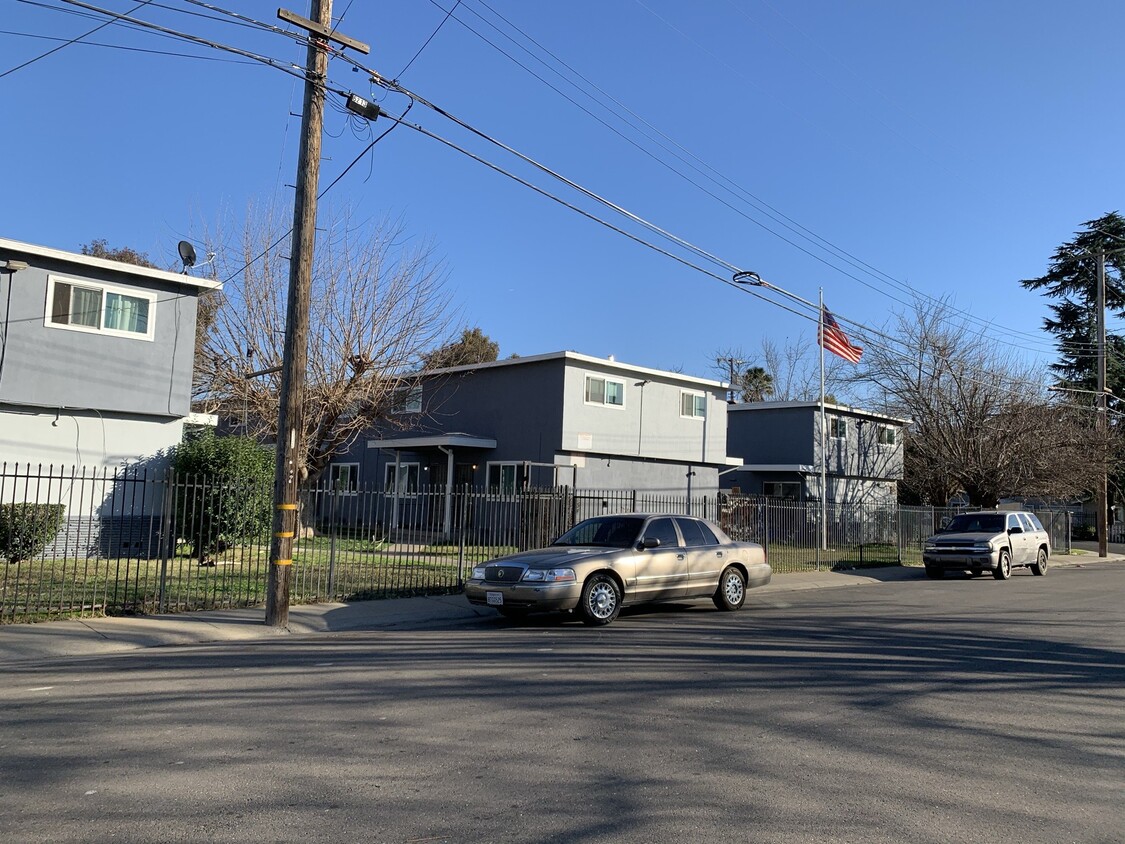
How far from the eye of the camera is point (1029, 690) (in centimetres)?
809

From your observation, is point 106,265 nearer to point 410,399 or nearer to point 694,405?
point 410,399

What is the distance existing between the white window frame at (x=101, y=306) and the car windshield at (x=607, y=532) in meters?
11.8

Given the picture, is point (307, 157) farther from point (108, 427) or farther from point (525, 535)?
point (108, 427)

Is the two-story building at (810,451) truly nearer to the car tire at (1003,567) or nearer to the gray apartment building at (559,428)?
the gray apartment building at (559,428)

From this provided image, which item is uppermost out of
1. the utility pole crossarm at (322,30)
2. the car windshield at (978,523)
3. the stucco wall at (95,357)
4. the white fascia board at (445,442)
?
the utility pole crossarm at (322,30)

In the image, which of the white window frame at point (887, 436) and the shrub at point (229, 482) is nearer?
the shrub at point (229, 482)

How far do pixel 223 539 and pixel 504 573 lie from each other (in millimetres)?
8495

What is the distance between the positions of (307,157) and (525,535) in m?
8.72

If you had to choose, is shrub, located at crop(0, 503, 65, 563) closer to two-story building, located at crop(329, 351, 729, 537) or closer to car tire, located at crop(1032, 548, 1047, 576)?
two-story building, located at crop(329, 351, 729, 537)

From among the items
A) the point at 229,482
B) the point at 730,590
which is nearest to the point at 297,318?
the point at 229,482

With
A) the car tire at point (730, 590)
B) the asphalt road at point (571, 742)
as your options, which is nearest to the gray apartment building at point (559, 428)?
the car tire at point (730, 590)

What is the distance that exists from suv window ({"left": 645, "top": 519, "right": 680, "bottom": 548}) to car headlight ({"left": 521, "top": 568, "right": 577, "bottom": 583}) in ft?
5.62

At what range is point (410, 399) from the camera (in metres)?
26.5

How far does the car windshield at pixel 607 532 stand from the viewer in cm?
1273
